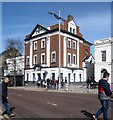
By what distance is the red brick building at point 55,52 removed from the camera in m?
52.5

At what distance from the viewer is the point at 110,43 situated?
152 feet

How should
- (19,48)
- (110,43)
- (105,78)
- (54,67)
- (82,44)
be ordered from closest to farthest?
(105,78) < (110,43) < (54,67) < (19,48) < (82,44)

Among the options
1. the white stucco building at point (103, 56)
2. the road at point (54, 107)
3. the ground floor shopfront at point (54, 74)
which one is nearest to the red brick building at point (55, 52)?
the ground floor shopfront at point (54, 74)

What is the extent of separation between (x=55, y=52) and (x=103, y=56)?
1022 cm

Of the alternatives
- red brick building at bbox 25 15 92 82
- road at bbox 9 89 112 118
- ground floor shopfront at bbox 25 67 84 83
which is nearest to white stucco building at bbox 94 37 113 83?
ground floor shopfront at bbox 25 67 84 83

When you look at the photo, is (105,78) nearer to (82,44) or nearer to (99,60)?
(99,60)

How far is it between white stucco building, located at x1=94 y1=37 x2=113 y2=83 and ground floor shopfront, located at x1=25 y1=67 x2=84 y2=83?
22.5 ft

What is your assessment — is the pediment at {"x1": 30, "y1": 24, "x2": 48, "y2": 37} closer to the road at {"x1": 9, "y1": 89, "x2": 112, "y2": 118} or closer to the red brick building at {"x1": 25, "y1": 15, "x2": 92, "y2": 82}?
the red brick building at {"x1": 25, "y1": 15, "x2": 92, "y2": 82}

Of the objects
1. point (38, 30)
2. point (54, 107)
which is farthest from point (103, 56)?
point (54, 107)

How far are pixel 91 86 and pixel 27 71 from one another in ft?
87.1

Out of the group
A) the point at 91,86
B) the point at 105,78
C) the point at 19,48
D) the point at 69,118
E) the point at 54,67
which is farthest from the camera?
the point at 19,48

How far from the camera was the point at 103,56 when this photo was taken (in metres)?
48.2

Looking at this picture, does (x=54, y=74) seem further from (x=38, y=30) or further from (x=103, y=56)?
(x=38, y=30)

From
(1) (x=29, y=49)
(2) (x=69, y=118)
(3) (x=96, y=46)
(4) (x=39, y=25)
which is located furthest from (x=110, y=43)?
(2) (x=69, y=118)
